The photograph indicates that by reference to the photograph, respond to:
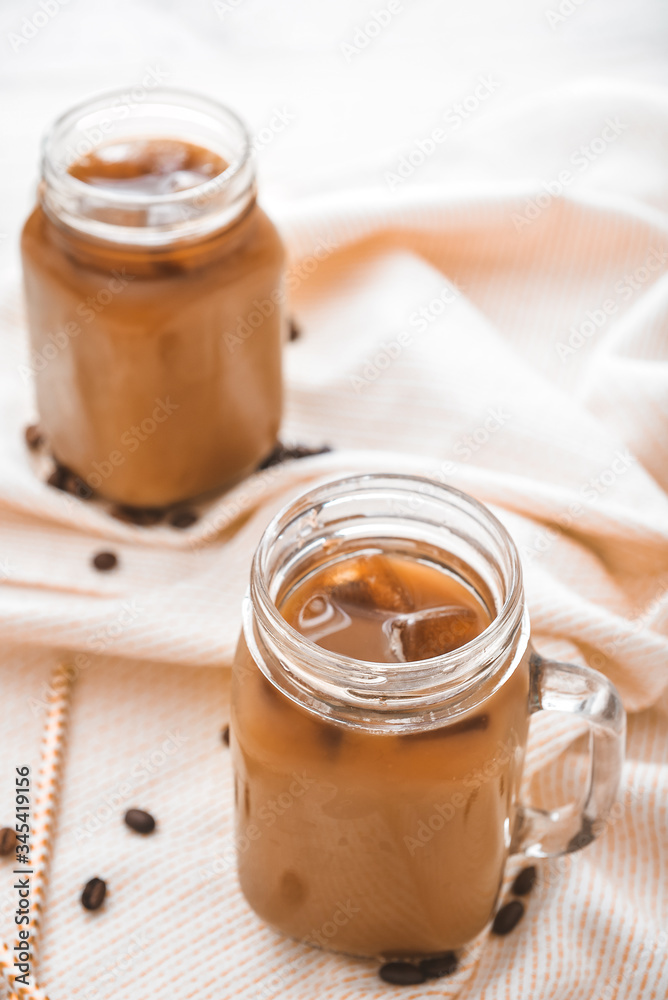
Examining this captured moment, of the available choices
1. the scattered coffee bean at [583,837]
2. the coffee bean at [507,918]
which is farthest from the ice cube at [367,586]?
the coffee bean at [507,918]

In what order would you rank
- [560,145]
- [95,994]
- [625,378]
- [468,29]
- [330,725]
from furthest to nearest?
[468,29] → [560,145] → [625,378] → [95,994] → [330,725]

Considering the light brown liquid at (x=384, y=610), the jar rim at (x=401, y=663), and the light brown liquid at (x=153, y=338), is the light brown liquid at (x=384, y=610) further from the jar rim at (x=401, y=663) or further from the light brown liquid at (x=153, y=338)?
the light brown liquid at (x=153, y=338)

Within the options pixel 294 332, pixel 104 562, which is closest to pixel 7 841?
pixel 104 562

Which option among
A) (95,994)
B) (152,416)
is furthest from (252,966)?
(152,416)

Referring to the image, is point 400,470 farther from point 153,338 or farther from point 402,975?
point 402,975

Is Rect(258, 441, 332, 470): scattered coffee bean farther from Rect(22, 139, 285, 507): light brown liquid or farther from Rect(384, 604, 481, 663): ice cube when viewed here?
Rect(384, 604, 481, 663): ice cube

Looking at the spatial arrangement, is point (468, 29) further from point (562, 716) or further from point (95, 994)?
point (95, 994)

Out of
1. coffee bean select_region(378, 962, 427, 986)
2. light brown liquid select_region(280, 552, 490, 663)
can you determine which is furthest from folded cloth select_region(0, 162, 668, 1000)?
light brown liquid select_region(280, 552, 490, 663)
